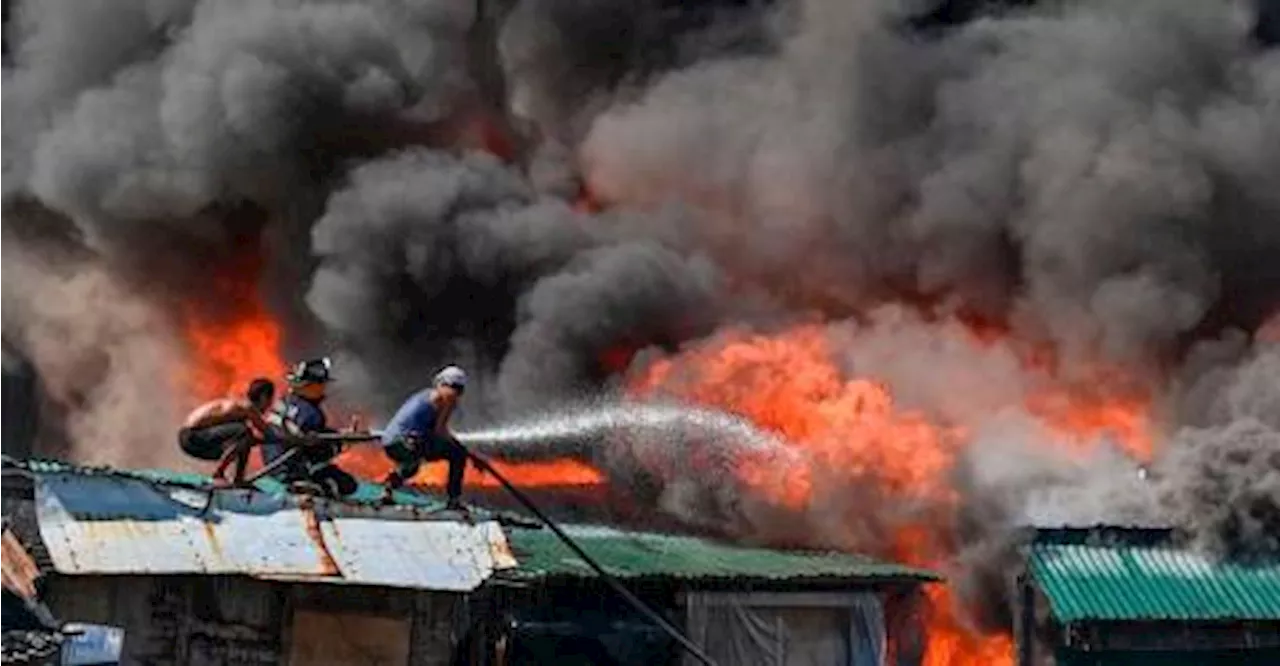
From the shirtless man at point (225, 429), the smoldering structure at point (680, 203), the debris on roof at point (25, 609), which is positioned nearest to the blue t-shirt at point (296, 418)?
the shirtless man at point (225, 429)

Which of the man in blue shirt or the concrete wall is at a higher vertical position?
the man in blue shirt

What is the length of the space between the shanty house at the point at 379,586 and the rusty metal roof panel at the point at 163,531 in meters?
0.01

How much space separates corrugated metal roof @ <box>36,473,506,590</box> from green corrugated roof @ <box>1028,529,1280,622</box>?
772 centimetres

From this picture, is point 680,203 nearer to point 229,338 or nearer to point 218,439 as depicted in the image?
Result: point 229,338

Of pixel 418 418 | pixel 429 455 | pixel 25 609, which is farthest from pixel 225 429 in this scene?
pixel 25 609

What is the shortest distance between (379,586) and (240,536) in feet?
4.91

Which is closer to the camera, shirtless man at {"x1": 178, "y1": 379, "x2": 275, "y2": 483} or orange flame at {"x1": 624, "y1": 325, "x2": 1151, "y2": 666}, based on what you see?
shirtless man at {"x1": 178, "y1": 379, "x2": 275, "y2": 483}

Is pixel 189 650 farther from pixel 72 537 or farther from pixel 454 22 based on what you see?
pixel 454 22

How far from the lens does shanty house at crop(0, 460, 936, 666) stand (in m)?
13.8

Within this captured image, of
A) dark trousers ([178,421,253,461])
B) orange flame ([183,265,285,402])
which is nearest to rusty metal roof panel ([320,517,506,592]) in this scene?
dark trousers ([178,421,253,461])

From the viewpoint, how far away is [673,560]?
18719 millimetres

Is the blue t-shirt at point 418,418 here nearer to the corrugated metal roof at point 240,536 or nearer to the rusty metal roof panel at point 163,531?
the corrugated metal roof at point 240,536

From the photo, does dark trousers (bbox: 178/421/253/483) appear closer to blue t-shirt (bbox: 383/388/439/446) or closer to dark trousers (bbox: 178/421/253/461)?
dark trousers (bbox: 178/421/253/461)

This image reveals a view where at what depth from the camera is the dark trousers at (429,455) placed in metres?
15.4
